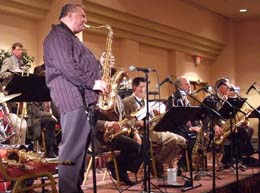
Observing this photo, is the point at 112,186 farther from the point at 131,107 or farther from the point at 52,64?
the point at 52,64

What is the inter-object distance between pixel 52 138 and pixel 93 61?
2.73 m

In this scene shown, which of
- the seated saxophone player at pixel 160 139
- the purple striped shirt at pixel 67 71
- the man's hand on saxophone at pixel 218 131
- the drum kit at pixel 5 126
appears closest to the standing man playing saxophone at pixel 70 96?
the purple striped shirt at pixel 67 71

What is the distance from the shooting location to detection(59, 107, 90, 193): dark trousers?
3.81 m

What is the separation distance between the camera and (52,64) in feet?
12.7

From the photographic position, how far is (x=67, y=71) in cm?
376

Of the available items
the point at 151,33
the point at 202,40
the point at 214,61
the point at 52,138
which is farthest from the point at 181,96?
the point at 214,61

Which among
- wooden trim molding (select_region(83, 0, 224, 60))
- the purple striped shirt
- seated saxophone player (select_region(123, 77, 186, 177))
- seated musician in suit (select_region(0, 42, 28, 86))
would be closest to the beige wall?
wooden trim molding (select_region(83, 0, 224, 60))

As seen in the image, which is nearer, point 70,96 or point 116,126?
point 70,96

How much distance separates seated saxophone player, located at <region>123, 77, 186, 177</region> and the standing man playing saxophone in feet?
7.62

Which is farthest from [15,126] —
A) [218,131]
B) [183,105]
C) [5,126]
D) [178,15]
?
[178,15]

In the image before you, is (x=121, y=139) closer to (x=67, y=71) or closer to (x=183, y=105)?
(x=183, y=105)

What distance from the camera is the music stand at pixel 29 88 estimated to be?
412 centimetres

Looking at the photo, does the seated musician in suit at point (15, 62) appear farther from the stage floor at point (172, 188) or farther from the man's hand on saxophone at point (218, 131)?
the man's hand on saxophone at point (218, 131)

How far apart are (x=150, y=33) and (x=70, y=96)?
26.4 ft
